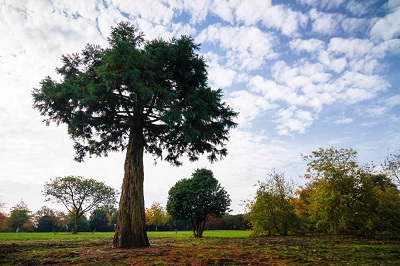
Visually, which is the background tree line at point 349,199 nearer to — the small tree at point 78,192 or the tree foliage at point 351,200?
the tree foliage at point 351,200

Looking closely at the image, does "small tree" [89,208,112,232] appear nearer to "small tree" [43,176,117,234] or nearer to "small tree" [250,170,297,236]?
"small tree" [43,176,117,234]

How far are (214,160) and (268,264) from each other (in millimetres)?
10739

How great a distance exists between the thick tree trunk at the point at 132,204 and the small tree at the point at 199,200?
47.0 ft

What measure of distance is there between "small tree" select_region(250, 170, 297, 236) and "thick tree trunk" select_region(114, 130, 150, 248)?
17512 millimetres

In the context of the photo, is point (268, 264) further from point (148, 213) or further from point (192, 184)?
point (148, 213)

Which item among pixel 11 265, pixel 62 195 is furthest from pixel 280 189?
pixel 62 195

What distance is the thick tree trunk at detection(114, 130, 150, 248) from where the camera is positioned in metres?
13.6

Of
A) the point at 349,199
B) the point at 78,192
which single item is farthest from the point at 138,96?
the point at 78,192

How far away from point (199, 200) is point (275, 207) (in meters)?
8.71

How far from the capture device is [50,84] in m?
13.4

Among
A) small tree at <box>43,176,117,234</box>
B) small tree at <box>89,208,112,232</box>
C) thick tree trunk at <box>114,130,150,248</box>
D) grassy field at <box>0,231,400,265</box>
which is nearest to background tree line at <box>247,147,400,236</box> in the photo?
grassy field at <box>0,231,400,265</box>

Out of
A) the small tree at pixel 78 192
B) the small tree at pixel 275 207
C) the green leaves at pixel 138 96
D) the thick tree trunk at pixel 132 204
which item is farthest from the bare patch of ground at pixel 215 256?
the small tree at pixel 78 192

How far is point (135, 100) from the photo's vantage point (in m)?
14.5

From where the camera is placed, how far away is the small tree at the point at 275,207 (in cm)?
2770
